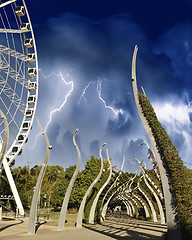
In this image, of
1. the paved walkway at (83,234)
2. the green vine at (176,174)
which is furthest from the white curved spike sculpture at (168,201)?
the paved walkway at (83,234)

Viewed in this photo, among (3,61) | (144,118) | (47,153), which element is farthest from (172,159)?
(3,61)

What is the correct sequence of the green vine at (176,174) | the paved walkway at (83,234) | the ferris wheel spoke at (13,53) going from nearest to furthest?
the green vine at (176,174) < the paved walkway at (83,234) < the ferris wheel spoke at (13,53)

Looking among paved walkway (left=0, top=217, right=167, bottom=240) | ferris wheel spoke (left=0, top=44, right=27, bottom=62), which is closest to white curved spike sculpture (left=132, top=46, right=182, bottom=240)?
paved walkway (left=0, top=217, right=167, bottom=240)

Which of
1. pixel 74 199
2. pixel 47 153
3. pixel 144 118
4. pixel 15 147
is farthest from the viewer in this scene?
pixel 74 199

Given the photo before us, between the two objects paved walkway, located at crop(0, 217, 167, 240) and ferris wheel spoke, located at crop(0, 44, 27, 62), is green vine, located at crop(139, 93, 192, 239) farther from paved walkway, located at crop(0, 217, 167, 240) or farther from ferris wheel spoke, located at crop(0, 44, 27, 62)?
ferris wheel spoke, located at crop(0, 44, 27, 62)

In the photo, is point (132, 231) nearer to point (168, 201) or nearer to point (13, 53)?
point (168, 201)

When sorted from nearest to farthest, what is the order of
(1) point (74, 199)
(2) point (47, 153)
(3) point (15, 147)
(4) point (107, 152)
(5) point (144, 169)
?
(2) point (47, 153), (5) point (144, 169), (4) point (107, 152), (3) point (15, 147), (1) point (74, 199)

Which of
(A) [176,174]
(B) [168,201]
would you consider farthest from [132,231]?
(A) [176,174]

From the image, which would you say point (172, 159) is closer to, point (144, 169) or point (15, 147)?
point (144, 169)

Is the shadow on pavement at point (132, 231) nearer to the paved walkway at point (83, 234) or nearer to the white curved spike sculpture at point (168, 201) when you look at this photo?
the paved walkway at point (83, 234)

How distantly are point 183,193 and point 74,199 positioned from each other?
142 ft

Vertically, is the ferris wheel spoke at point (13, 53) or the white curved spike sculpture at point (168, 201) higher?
the ferris wheel spoke at point (13, 53)

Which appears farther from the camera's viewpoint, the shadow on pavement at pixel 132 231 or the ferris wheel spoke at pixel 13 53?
the ferris wheel spoke at pixel 13 53

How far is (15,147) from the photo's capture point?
1308 inches
